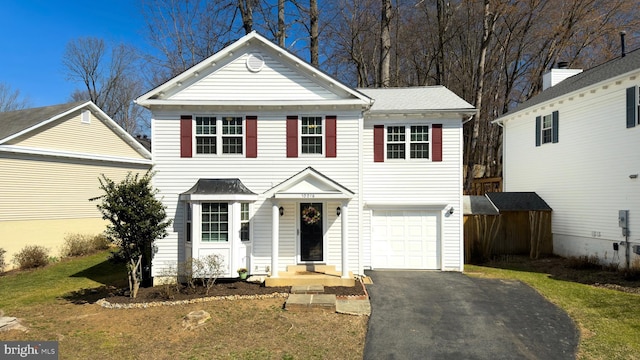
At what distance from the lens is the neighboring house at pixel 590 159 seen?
12.6 m

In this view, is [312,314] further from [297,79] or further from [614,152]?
[614,152]

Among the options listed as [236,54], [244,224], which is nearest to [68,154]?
[236,54]

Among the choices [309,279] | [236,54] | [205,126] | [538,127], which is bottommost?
[309,279]

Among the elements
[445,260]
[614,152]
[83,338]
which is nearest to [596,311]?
[445,260]

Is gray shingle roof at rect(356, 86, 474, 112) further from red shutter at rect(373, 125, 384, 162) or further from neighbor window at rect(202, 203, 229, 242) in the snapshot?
neighbor window at rect(202, 203, 229, 242)

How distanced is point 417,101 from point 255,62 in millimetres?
6252

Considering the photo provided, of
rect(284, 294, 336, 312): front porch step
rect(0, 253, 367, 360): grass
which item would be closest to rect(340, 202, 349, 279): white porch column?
rect(284, 294, 336, 312): front porch step

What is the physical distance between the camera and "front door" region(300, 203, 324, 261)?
12.1 metres

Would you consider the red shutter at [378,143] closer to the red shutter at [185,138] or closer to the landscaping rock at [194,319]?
the red shutter at [185,138]

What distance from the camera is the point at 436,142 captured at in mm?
13094

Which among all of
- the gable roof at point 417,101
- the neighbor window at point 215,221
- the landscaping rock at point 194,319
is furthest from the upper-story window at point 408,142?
the landscaping rock at point 194,319

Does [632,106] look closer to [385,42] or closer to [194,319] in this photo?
[385,42]

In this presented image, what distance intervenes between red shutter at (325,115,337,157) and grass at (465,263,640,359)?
21.8ft

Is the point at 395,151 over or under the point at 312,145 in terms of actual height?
under
